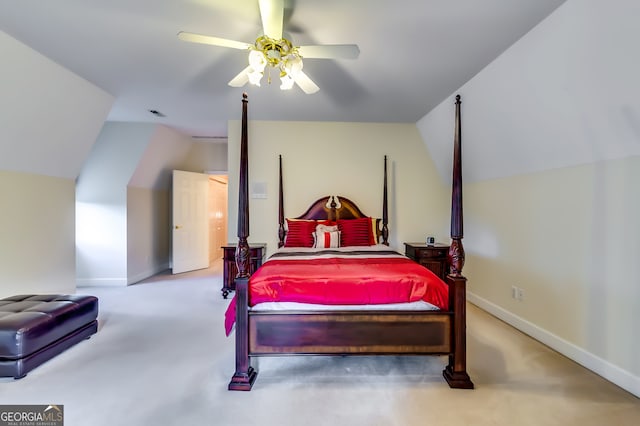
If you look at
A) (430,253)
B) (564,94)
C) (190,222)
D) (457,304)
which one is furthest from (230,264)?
(564,94)

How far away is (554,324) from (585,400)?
86 cm

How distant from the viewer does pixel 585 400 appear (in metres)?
1.98

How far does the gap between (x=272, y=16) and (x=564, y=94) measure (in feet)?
7.20

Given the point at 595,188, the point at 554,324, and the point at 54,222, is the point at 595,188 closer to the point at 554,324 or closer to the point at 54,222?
the point at 554,324

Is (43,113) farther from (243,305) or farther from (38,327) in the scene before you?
(243,305)

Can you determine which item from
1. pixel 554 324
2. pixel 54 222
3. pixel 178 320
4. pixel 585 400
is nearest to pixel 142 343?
pixel 178 320

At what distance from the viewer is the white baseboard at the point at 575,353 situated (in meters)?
2.08

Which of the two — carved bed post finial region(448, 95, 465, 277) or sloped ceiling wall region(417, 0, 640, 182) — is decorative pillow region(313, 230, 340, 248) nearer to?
carved bed post finial region(448, 95, 465, 277)

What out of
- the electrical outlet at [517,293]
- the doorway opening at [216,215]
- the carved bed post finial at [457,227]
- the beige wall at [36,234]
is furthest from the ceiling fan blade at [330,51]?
the doorway opening at [216,215]

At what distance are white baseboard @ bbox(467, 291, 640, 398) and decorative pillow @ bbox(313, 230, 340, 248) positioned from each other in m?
2.01

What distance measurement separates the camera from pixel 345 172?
4.65 meters

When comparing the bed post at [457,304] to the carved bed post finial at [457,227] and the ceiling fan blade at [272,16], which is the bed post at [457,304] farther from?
the ceiling fan blade at [272,16]

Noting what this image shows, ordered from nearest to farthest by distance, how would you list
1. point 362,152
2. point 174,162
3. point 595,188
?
point 595,188 < point 362,152 < point 174,162

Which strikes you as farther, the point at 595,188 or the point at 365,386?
the point at 595,188
